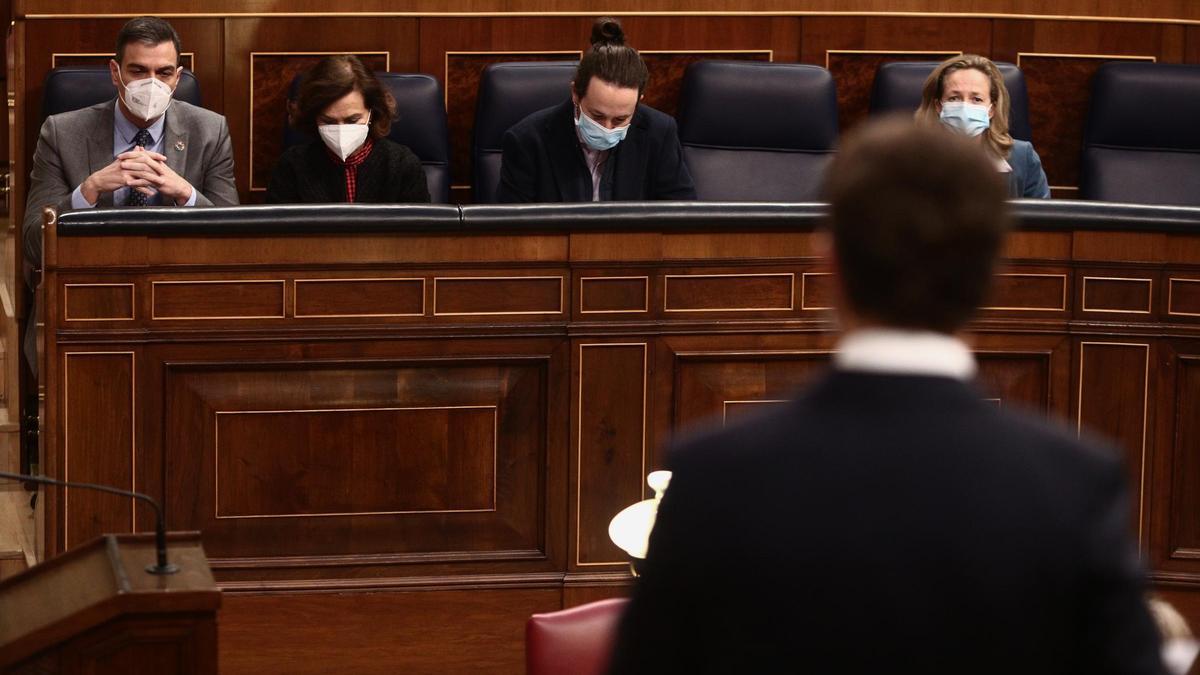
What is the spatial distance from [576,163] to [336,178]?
506 millimetres

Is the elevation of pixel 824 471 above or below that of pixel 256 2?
below

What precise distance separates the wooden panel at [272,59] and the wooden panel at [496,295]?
137cm

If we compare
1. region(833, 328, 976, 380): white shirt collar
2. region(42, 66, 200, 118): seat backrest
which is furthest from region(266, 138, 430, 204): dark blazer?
region(833, 328, 976, 380): white shirt collar

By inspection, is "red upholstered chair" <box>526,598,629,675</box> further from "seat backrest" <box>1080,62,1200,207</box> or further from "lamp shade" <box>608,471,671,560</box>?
"seat backrest" <box>1080,62,1200,207</box>

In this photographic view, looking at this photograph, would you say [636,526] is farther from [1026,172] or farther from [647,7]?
[647,7]

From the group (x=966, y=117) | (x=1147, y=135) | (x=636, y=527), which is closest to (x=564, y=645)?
(x=636, y=527)

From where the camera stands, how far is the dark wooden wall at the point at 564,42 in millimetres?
4062

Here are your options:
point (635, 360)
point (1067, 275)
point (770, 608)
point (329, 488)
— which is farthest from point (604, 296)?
point (770, 608)

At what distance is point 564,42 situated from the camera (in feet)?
13.9

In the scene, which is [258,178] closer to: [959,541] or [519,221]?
[519,221]

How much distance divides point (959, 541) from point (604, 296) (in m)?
2.03

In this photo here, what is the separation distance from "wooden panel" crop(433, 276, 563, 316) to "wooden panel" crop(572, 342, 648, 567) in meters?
0.11

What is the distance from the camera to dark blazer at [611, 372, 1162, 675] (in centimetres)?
96

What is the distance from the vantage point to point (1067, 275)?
10.2ft
